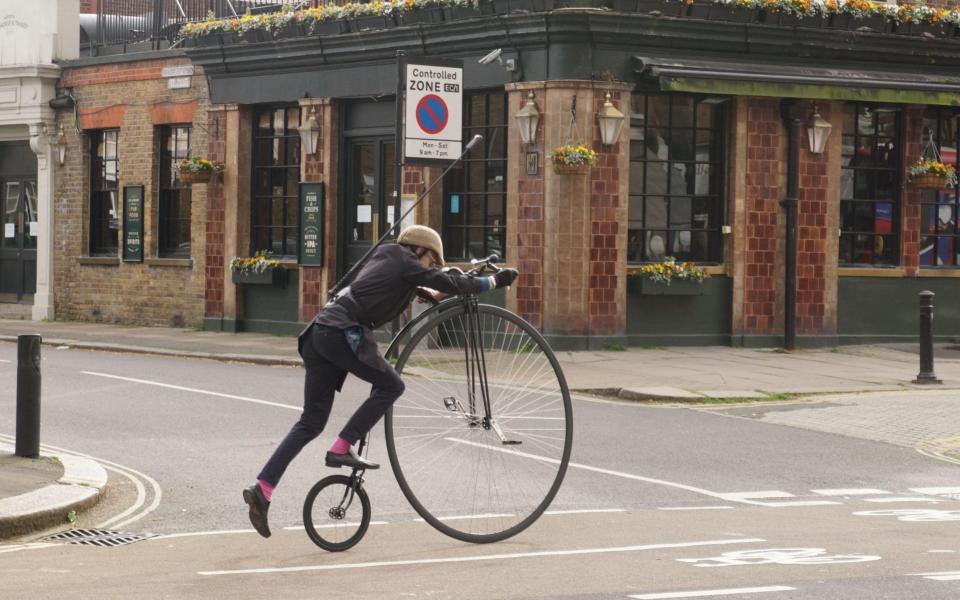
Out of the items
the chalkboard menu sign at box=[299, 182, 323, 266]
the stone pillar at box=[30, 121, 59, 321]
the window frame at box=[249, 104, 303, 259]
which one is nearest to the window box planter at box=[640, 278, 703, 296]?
the chalkboard menu sign at box=[299, 182, 323, 266]

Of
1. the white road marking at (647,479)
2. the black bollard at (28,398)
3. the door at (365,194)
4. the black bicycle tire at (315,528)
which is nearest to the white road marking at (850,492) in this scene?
the white road marking at (647,479)

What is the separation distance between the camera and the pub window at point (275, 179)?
23641mm

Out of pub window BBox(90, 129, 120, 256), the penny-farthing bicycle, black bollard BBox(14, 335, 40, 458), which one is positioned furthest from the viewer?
pub window BBox(90, 129, 120, 256)

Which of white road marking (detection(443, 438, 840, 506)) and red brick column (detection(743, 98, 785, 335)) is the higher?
red brick column (detection(743, 98, 785, 335))

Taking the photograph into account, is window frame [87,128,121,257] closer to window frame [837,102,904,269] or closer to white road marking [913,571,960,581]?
window frame [837,102,904,269]

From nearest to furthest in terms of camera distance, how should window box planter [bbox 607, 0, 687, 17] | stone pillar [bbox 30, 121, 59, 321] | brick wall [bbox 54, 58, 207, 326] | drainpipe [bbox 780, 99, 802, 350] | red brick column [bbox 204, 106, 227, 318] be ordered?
window box planter [bbox 607, 0, 687, 17] → drainpipe [bbox 780, 99, 802, 350] → red brick column [bbox 204, 106, 227, 318] → brick wall [bbox 54, 58, 207, 326] → stone pillar [bbox 30, 121, 59, 321]

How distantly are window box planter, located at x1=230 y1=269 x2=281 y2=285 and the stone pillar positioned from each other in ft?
17.6

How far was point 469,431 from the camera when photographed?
7.78 meters

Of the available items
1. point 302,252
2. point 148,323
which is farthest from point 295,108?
point 148,323

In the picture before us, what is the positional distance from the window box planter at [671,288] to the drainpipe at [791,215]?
1259 mm

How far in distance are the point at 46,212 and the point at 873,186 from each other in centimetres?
1490

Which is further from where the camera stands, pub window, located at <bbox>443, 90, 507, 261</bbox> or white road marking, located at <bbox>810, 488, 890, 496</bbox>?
pub window, located at <bbox>443, 90, 507, 261</bbox>

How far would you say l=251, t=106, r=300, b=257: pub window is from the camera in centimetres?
2364

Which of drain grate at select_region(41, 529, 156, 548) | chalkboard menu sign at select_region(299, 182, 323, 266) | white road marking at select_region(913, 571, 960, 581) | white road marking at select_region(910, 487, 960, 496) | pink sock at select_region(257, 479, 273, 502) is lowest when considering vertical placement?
drain grate at select_region(41, 529, 156, 548)
